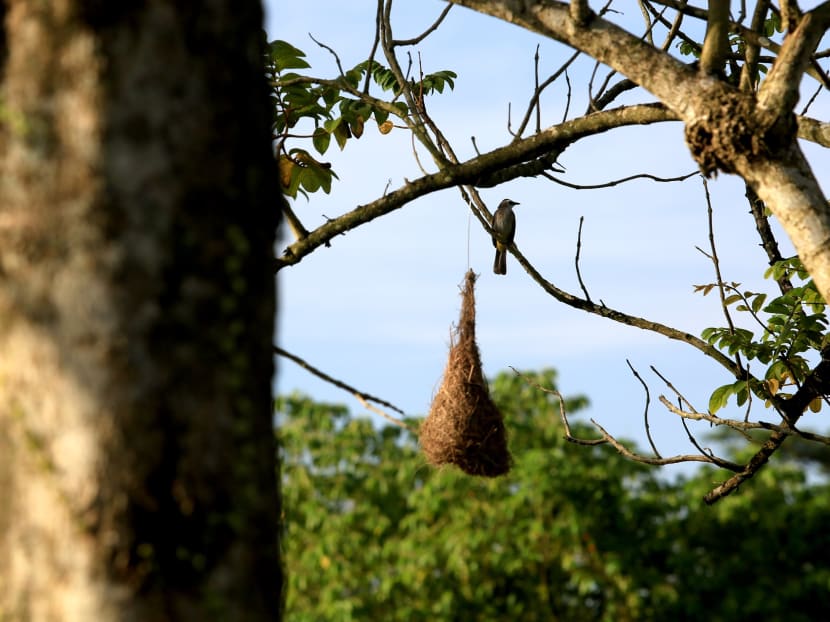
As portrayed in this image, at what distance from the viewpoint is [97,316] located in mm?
1474

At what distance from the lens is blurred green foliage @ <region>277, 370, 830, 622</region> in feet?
36.6

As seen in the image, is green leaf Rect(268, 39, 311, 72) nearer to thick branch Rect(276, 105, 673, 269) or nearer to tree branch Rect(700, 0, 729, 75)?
thick branch Rect(276, 105, 673, 269)

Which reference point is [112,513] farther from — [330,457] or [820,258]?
[330,457]

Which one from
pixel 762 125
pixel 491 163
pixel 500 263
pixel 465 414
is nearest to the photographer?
pixel 762 125

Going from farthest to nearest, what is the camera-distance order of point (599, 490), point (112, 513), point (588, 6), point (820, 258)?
point (599, 490) < point (588, 6) < point (820, 258) < point (112, 513)

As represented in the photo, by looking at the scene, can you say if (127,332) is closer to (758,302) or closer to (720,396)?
(720,396)

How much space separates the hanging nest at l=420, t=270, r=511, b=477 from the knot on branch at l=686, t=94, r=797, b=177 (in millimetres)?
3164

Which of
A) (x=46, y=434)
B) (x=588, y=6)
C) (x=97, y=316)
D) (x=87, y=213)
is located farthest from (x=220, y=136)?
(x=588, y=6)

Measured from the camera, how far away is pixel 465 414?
596 centimetres

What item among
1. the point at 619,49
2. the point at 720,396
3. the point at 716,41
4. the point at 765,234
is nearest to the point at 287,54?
the point at 619,49

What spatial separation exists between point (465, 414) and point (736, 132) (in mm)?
3436

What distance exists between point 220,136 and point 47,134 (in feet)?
0.88

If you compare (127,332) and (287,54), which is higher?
(287,54)

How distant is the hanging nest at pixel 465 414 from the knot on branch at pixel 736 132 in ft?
10.4
